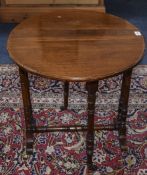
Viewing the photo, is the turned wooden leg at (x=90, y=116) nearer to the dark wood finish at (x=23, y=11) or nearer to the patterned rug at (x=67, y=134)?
the patterned rug at (x=67, y=134)

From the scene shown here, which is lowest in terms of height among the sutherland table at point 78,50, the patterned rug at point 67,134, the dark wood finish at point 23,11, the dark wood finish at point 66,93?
the patterned rug at point 67,134

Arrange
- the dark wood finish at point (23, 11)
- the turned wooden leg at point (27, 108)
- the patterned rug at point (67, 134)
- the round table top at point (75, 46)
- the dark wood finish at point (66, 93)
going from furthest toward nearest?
the dark wood finish at point (23, 11) < the dark wood finish at point (66, 93) < the patterned rug at point (67, 134) < the turned wooden leg at point (27, 108) < the round table top at point (75, 46)

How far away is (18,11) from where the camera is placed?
2648mm

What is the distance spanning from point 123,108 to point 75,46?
413mm

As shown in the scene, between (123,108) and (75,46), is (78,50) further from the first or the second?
(123,108)

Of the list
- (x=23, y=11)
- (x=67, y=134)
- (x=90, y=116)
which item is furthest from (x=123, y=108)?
(x=23, y=11)

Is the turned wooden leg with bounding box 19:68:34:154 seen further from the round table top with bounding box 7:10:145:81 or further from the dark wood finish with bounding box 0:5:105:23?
the dark wood finish with bounding box 0:5:105:23

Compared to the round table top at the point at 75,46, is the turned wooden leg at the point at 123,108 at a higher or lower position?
lower

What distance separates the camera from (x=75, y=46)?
127cm

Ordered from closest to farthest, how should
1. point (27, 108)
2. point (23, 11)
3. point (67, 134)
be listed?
1. point (27, 108)
2. point (67, 134)
3. point (23, 11)

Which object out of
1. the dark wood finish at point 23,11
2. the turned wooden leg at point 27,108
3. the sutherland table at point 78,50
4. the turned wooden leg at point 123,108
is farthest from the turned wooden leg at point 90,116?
the dark wood finish at point 23,11

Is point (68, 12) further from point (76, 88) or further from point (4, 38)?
point (4, 38)

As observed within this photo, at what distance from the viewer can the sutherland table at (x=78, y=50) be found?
115cm

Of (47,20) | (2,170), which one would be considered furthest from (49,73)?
(2,170)
